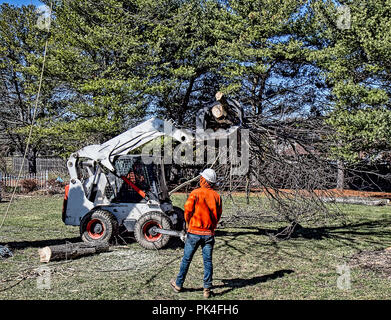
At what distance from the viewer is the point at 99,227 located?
9.19 m

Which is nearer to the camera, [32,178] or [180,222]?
[180,222]

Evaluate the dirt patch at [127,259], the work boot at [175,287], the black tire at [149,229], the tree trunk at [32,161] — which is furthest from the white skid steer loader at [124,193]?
the tree trunk at [32,161]

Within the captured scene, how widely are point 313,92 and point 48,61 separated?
15.0 m

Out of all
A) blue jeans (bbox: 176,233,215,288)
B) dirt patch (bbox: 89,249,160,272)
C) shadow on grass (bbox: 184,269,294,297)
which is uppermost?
blue jeans (bbox: 176,233,215,288)

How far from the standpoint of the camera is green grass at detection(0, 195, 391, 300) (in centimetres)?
608

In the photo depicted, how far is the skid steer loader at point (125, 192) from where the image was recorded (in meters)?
8.88

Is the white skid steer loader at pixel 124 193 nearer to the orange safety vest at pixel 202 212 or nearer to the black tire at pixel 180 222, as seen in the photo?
the black tire at pixel 180 222

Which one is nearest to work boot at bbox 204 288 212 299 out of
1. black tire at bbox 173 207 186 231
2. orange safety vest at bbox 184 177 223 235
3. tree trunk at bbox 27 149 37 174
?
orange safety vest at bbox 184 177 223 235

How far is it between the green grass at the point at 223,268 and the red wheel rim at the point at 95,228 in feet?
1.81

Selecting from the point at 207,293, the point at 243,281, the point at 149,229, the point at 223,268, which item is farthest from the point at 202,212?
the point at 149,229

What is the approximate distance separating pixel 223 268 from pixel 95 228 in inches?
128

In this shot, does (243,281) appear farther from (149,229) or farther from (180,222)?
(180,222)

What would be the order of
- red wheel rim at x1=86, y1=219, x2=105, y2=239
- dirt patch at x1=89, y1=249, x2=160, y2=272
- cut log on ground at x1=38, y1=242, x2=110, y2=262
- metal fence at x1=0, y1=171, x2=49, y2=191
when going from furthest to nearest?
metal fence at x1=0, y1=171, x2=49, y2=191 → red wheel rim at x1=86, y1=219, x2=105, y2=239 → cut log on ground at x1=38, y1=242, x2=110, y2=262 → dirt patch at x1=89, y1=249, x2=160, y2=272

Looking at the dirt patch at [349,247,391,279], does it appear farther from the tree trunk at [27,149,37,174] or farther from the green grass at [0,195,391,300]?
the tree trunk at [27,149,37,174]
